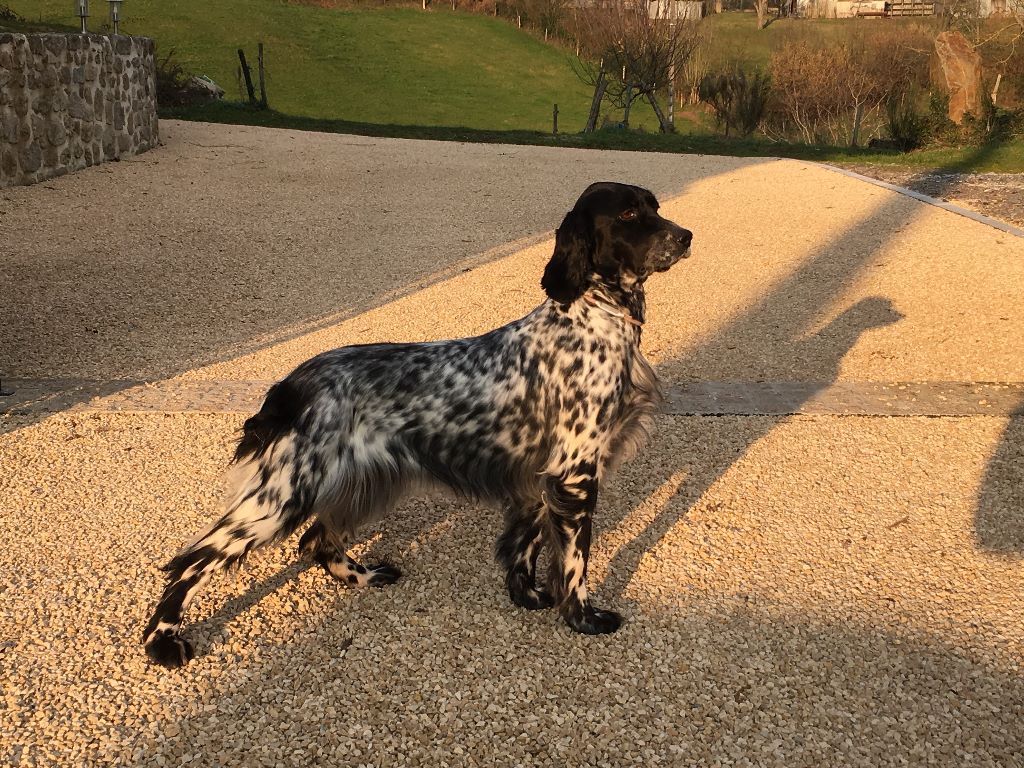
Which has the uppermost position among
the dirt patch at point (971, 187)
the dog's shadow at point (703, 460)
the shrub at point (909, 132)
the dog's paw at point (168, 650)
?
the shrub at point (909, 132)

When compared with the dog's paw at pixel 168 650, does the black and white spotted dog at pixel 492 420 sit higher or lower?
higher

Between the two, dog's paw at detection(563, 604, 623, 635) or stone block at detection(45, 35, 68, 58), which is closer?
dog's paw at detection(563, 604, 623, 635)

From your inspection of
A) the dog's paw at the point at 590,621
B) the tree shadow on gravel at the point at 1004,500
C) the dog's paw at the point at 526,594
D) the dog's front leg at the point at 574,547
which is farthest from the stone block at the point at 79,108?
the tree shadow on gravel at the point at 1004,500

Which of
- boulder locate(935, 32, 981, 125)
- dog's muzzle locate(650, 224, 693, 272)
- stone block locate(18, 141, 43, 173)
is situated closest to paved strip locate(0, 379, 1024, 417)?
dog's muzzle locate(650, 224, 693, 272)

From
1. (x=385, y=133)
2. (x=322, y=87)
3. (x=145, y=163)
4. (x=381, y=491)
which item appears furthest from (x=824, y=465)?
(x=322, y=87)

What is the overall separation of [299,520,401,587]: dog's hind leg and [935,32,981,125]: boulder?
744 inches

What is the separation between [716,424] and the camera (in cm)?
536

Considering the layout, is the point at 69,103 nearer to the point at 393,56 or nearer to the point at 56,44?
the point at 56,44

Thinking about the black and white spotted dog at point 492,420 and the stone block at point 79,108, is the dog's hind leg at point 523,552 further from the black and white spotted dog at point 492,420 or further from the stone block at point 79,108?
the stone block at point 79,108

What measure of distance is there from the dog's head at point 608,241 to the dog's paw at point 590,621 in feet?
3.73

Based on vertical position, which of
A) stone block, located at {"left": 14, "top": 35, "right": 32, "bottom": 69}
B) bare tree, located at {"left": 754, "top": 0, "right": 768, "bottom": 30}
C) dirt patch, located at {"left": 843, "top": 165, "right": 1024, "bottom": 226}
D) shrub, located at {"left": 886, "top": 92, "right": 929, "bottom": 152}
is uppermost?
bare tree, located at {"left": 754, "top": 0, "right": 768, "bottom": 30}

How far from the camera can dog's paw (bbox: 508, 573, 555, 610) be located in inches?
142

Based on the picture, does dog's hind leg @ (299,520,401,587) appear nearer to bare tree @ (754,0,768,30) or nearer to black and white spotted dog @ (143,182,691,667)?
black and white spotted dog @ (143,182,691,667)

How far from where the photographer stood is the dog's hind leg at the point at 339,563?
→ 3.70m
